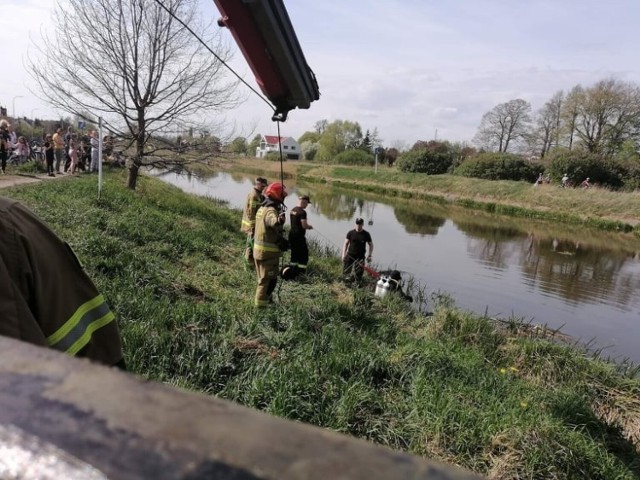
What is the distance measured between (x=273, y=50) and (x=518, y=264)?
1414 centimetres

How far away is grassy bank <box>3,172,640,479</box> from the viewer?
14.4 feet

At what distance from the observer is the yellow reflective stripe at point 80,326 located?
1.47 metres

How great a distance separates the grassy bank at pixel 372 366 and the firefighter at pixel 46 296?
9.13 ft

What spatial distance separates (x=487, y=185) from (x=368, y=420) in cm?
3402

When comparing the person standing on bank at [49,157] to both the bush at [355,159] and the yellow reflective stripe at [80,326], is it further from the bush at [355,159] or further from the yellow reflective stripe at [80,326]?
the bush at [355,159]

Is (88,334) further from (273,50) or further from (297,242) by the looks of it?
(297,242)

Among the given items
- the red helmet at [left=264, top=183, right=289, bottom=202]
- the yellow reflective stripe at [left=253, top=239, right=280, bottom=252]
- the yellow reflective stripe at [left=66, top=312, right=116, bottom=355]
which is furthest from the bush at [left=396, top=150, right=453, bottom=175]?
the yellow reflective stripe at [left=66, top=312, right=116, bottom=355]

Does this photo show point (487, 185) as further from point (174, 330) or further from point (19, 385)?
point (19, 385)

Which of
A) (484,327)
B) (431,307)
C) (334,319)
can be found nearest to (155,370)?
(334,319)

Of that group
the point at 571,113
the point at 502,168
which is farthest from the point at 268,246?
the point at 571,113

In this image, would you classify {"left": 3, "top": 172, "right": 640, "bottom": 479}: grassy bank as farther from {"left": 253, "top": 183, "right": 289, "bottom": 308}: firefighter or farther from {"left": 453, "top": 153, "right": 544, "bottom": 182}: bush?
{"left": 453, "top": 153, "right": 544, "bottom": 182}: bush

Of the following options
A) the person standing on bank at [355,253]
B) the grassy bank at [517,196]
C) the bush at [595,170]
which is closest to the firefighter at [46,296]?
the person standing on bank at [355,253]

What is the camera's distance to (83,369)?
495 mm

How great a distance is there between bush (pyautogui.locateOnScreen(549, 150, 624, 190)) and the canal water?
449 inches
